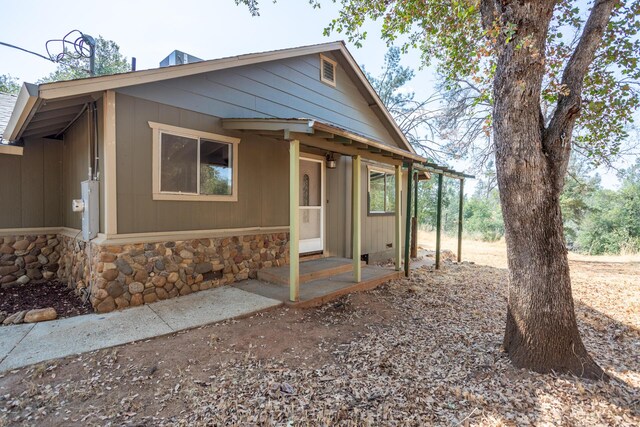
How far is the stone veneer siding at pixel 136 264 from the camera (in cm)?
416

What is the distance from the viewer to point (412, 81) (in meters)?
16.6

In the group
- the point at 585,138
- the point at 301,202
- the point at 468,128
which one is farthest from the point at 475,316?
the point at 468,128

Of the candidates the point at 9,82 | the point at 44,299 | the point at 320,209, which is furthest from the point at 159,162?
the point at 9,82

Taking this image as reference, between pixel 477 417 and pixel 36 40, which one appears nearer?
pixel 477 417

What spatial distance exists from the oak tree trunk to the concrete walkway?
124 inches

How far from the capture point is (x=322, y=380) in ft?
8.93

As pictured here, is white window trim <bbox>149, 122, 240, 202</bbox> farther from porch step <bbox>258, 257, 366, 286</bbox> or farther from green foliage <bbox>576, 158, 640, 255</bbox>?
green foliage <bbox>576, 158, 640, 255</bbox>

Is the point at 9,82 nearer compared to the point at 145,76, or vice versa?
the point at 145,76

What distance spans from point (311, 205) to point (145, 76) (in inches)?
157

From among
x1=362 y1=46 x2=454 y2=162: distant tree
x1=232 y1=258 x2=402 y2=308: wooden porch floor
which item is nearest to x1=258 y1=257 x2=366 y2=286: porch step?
x1=232 y1=258 x2=402 y2=308: wooden porch floor

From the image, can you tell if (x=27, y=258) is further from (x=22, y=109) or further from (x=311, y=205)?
(x=311, y=205)

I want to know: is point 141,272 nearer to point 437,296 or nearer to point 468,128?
point 437,296

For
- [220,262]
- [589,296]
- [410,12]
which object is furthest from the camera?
[589,296]

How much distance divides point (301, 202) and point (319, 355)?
399cm
